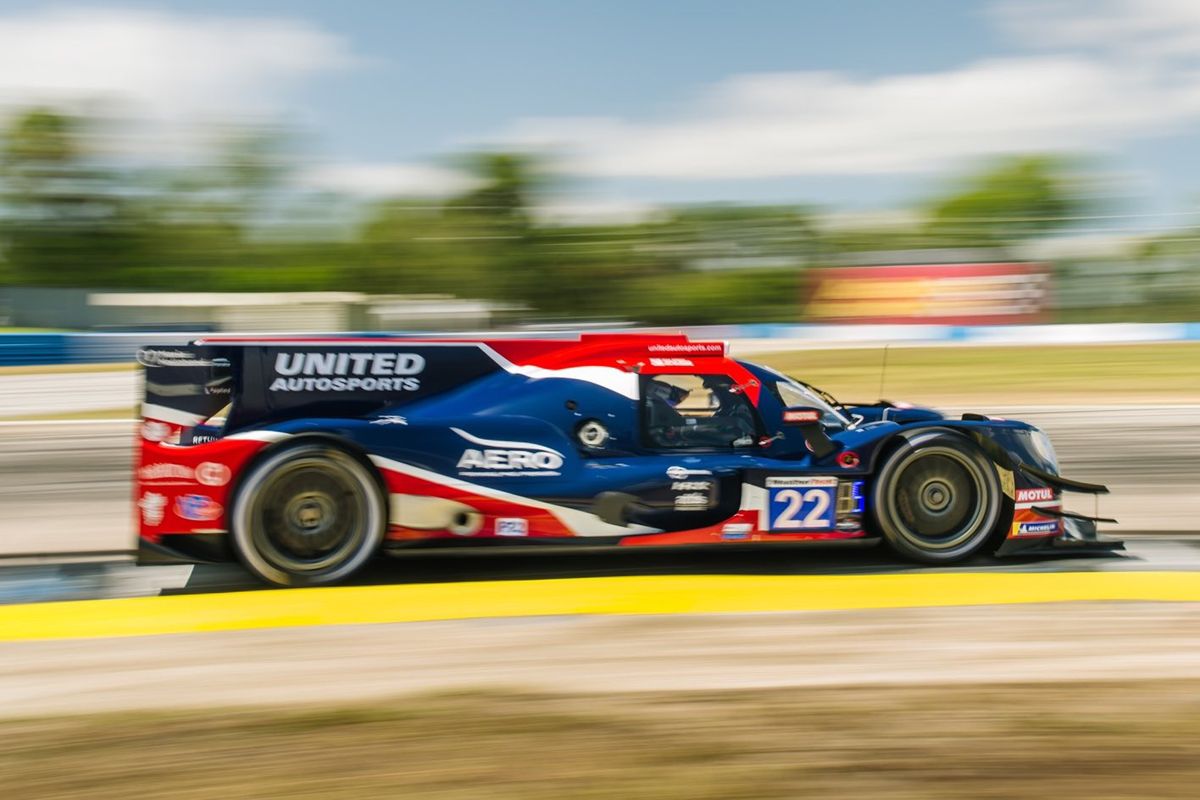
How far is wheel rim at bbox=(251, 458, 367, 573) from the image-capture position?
5.85 meters

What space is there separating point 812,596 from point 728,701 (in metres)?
1.64

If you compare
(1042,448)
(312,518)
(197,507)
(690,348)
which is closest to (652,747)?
(312,518)

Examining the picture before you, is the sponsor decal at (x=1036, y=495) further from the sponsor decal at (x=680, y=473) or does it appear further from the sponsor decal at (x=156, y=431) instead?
the sponsor decal at (x=156, y=431)

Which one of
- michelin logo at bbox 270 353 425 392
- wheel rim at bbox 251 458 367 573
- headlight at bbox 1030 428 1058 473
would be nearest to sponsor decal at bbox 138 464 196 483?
wheel rim at bbox 251 458 367 573

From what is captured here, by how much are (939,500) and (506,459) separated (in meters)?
2.39

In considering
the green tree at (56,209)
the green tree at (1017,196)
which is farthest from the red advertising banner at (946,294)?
the green tree at (56,209)

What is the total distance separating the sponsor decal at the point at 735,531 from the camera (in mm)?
6062

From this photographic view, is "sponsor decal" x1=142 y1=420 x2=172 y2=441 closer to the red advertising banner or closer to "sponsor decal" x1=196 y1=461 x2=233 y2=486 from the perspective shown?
"sponsor decal" x1=196 y1=461 x2=233 y2=486

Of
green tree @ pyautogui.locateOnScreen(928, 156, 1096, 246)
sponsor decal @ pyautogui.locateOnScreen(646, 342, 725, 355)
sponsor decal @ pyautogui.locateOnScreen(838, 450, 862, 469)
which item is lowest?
sponsor decal @ pyautogui.locateOnScreen(838, 450, 862, 469)

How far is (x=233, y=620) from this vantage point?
17.1 ft

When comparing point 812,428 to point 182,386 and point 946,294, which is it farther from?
point 946,294

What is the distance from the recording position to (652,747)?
139 inches

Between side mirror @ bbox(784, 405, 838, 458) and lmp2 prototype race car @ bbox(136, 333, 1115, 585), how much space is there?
1 cm

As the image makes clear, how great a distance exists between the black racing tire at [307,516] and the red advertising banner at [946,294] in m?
32.9
